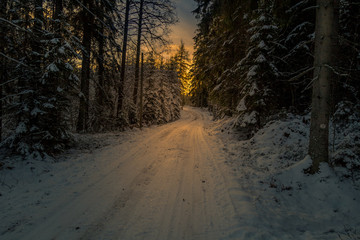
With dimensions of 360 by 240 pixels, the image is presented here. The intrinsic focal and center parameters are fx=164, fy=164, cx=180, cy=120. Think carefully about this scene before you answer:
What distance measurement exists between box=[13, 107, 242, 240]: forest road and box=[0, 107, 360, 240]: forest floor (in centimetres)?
2

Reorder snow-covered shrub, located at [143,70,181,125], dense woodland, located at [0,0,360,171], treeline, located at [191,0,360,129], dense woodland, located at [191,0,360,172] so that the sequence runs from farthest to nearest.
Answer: snow-covered shrub, located at [143,70,181,125]
treeline, located at [191,0,360,129]
dense woodland, located at [0,0,360,171]
dense woodland, located at [191,0,360,172]

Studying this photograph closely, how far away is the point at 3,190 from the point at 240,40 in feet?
47.6

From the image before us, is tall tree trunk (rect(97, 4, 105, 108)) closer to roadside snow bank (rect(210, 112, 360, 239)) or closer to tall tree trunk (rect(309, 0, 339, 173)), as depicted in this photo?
roadside snow bank (rect(210, 112, 360, 239))

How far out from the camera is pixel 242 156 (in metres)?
7.88

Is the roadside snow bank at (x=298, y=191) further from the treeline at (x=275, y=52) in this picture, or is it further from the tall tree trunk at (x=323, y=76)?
the treeline at (x=275, y=52)

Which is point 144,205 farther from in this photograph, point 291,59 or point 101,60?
point 101,60

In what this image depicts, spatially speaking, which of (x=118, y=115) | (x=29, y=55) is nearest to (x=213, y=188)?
(x=29, y=55)

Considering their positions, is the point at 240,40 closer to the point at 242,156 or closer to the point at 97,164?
the point at 242,156

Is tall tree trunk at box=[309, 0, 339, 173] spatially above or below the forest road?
above

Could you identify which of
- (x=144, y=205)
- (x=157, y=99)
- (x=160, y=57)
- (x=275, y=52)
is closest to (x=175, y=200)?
(x=144, y=205)

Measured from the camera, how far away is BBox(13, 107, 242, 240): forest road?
3193mm

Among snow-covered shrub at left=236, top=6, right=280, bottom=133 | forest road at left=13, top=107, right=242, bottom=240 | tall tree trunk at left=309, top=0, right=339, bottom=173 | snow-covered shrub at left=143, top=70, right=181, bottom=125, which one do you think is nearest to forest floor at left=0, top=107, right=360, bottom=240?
forest road at left=13, top=107, right=242, bottom=240

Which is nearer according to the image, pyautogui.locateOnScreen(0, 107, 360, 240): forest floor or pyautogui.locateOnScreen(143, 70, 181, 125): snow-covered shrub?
pyautogui.locateOnScreen(0, 107, 360, 240): forest floor

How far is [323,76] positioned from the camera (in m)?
4.74
